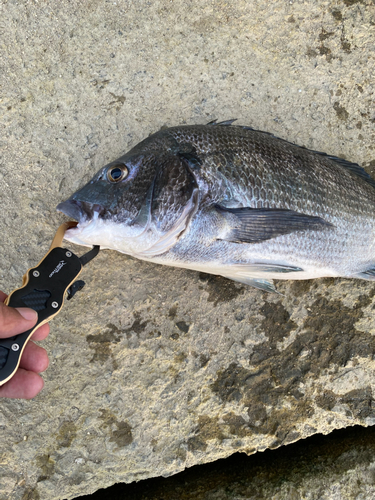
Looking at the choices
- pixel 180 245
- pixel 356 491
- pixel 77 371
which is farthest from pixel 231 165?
pixel 356 491

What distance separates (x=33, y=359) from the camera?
2.05m

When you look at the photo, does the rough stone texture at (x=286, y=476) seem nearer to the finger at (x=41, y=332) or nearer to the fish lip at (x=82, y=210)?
the finger at (x=41, y=332)

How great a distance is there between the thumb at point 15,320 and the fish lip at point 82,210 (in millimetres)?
515

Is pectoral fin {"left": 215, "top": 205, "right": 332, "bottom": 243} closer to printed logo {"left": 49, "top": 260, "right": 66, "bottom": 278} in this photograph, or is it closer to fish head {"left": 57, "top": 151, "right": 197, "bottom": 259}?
fish head {"left": 57, "top": 151, "right": 197, "bottom": 259}

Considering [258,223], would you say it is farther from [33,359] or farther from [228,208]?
[33,359]

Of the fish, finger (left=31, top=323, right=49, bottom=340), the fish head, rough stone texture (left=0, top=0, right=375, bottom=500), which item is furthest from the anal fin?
finger (left=31, top=323, right=49, bottom=340)

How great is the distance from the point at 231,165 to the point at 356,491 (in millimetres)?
2193

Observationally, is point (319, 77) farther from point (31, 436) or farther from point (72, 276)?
point (31, 436)

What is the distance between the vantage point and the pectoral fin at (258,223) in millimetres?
1990

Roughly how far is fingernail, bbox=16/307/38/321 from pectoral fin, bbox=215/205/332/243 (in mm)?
1032

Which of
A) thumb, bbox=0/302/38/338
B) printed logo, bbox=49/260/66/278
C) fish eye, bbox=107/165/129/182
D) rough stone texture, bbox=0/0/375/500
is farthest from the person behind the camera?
rough stone texture, bbox=0/0/375/500

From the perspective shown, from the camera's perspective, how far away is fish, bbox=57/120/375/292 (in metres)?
1.92

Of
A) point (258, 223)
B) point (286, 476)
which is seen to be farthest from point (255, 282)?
point (286, 476)

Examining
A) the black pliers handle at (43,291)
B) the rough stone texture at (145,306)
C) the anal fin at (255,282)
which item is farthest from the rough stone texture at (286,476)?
the black pliers handle at (43,291)
